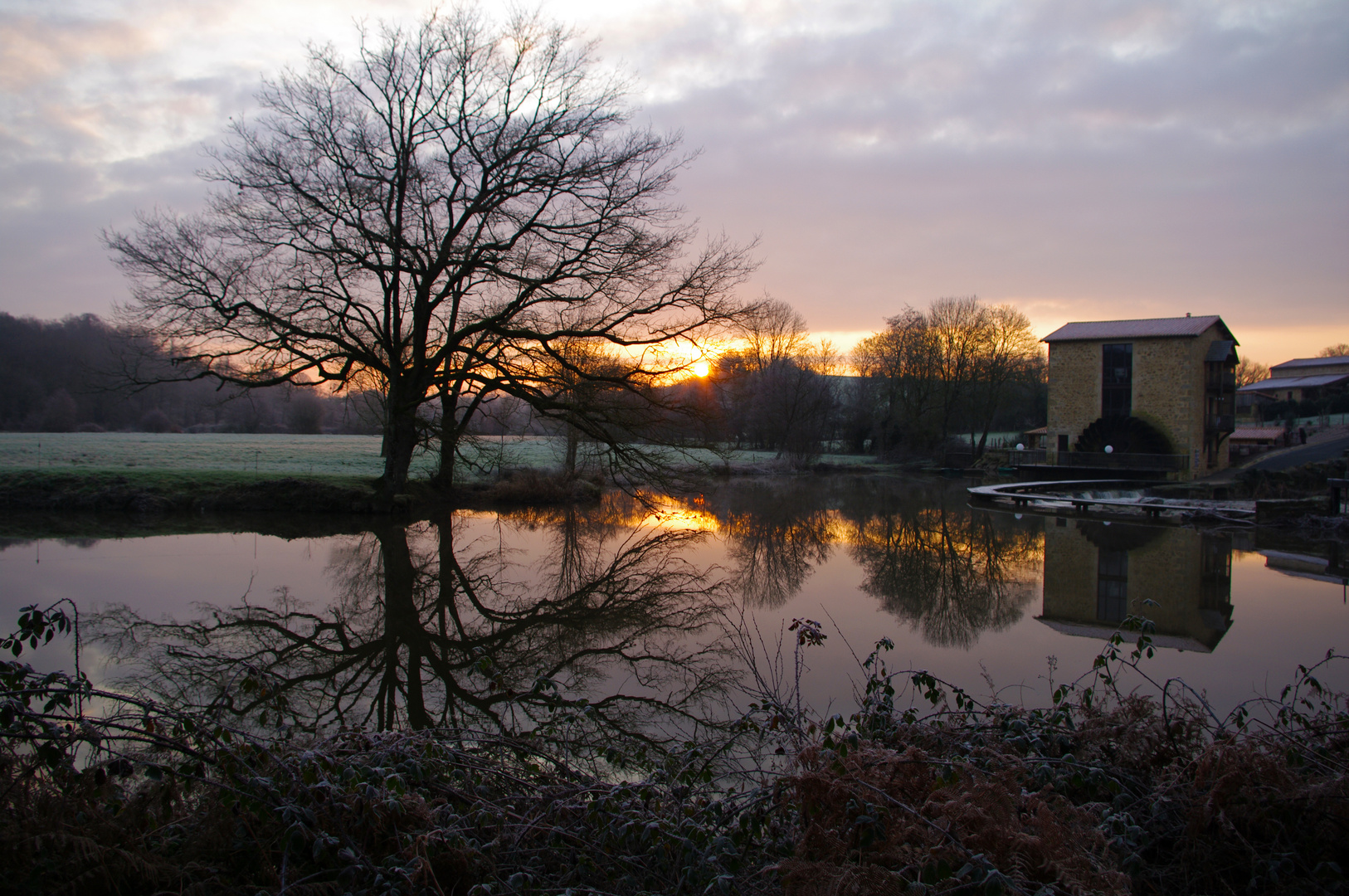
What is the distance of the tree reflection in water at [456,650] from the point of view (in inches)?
217

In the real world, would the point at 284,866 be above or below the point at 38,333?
below

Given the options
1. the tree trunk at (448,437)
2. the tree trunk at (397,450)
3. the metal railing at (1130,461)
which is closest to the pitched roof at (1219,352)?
the metal railing at (1130,461)

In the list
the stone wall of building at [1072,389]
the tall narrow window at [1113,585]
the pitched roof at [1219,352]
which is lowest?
the tall narrow window at [1113,585]

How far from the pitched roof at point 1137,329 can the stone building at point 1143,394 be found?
4cm

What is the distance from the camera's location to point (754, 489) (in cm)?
2978

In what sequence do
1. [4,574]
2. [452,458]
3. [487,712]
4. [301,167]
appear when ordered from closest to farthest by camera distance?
1. [487,712]
2. [4,574]
3. [301,167]
4. [452,458]

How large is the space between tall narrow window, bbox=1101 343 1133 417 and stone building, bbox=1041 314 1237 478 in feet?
0.12

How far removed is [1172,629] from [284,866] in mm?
9493

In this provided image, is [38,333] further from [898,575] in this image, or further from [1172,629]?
[1172,629]

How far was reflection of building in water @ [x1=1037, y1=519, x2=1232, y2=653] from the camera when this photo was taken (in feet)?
29.7

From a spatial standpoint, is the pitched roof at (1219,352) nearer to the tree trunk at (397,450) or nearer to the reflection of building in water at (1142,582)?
the reflection of building in water at (1142,582)

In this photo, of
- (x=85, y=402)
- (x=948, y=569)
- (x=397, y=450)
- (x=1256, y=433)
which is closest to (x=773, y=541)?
(x=948, y=569)

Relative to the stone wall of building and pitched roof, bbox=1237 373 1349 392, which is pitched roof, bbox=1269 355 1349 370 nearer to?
pitched roof, bbox=1237 373 1349 392

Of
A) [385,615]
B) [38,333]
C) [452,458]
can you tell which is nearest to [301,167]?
[452,458]
